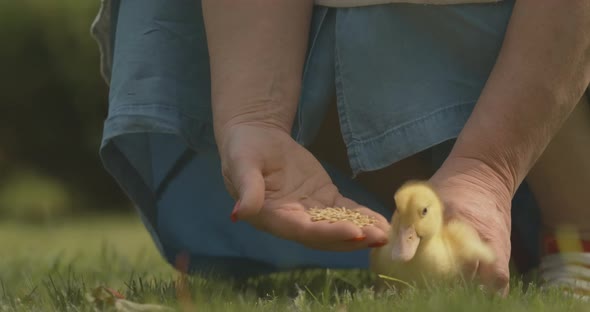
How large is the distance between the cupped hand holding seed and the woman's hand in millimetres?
108

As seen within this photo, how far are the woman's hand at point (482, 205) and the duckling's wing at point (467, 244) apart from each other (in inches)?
0.4

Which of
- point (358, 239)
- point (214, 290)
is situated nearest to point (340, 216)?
point (358, 239)

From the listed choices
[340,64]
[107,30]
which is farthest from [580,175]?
[107,30]

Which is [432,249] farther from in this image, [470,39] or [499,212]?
[470,39]

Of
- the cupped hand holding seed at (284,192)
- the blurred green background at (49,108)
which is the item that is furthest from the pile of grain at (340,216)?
the blurred green background at (49,108)

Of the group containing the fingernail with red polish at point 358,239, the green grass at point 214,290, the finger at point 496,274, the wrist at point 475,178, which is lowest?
the green grass at point 214,290

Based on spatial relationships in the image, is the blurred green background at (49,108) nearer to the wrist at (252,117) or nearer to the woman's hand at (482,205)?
the wrist at (252,117)

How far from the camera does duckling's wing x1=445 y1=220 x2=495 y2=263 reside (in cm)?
147

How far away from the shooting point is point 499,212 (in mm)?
1576

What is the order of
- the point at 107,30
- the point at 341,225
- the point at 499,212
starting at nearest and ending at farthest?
the point at 341,225 → the point at 499,212 → the point at 107,30

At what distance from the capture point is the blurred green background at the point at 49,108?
433cm

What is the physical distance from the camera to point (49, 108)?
4.44 m

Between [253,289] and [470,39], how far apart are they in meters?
0.60

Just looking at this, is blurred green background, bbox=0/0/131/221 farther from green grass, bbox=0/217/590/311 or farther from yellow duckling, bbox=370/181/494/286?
yellow duckling, bbox=370/181/494/286
